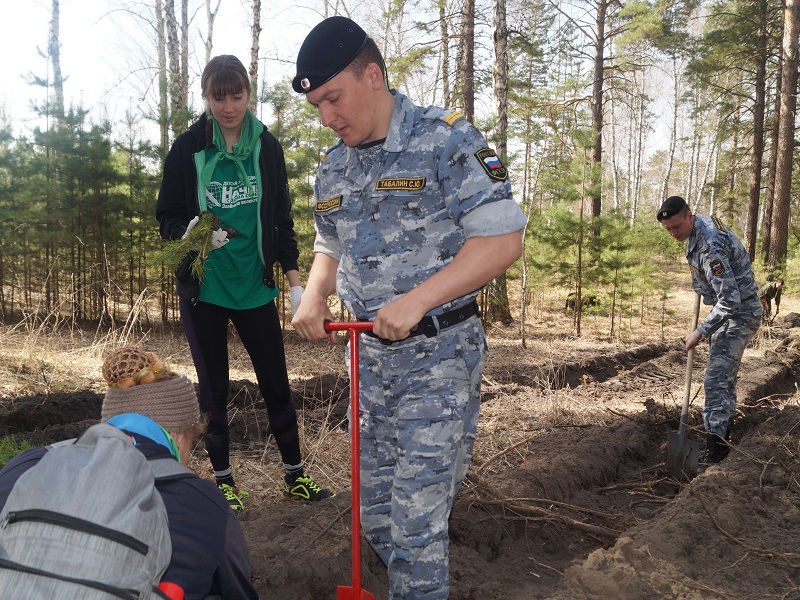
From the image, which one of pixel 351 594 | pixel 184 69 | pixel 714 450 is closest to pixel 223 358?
pixel 351 594

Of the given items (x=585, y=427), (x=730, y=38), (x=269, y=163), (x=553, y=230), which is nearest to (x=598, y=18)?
(x=730, y=38)

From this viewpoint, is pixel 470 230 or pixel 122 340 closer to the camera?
pixel 470 230

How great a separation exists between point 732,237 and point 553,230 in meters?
6.71

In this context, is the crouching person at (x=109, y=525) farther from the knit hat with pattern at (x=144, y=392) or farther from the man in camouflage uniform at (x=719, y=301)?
the man in camouflage uniform at (x=719, y=301)

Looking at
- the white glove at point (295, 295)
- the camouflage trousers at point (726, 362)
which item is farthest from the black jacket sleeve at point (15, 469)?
the camouflage trousers at point (726, 362)

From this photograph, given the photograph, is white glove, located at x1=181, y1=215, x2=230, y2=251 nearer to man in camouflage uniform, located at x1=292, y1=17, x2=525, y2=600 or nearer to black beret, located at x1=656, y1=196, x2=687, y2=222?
man in camouflage uniform, located at x1=292, y1=17, x2=525, y2=600

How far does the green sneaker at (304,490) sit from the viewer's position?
3.94 m

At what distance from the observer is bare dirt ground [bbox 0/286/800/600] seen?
3.19m

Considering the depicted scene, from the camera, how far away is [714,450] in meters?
5.92

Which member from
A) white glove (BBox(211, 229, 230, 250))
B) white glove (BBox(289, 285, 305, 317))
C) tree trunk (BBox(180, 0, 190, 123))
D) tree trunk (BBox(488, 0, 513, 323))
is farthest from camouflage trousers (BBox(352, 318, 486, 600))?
tree trunk (BBox(180, 0, 190, 123))

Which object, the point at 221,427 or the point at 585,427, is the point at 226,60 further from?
the point at 585,427

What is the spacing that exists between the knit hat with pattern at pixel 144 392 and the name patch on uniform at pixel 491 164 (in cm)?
119

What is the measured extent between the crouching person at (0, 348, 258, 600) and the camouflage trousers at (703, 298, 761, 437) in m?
5.28

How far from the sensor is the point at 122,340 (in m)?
6.85
